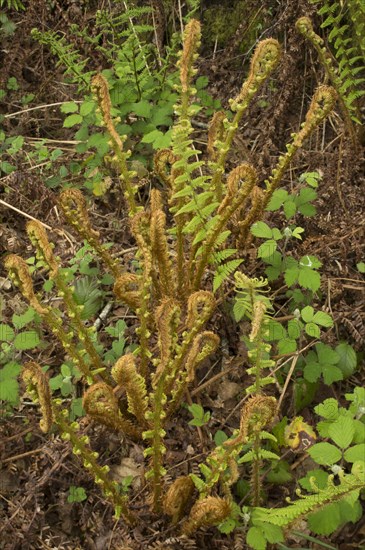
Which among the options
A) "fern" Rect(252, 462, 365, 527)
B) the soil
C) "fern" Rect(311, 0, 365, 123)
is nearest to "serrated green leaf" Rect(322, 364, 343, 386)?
the soil

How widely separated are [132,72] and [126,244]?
94 centimetres

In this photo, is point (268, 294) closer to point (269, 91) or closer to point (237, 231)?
point (237, 231)

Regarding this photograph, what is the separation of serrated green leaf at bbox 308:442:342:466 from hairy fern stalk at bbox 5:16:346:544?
0.64ft

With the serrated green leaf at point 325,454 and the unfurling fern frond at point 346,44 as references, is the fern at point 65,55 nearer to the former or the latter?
the unfurling fern frond at point 346,44

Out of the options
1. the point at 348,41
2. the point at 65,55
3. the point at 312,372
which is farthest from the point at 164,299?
the point at 65,55

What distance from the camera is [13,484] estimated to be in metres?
2.29

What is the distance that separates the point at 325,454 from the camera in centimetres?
193

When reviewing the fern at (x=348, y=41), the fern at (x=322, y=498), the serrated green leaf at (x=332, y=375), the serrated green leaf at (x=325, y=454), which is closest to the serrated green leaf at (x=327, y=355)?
the serrated green leaf at (x=332, y=375)

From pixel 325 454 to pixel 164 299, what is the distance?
0.75 m

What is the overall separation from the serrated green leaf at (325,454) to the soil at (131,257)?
398mm

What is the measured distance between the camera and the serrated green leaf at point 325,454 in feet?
6.28

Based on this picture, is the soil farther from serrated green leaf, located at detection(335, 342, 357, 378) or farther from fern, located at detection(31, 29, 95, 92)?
fern, located at detection(31, 29, 95, 92)

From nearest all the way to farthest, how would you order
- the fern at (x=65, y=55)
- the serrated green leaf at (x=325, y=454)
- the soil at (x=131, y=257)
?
the serrated green leaf at (x=325, y=454), the soil at (x=131, y=257), the fern at (x=65, y=55)

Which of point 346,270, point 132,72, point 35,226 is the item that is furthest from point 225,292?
point 132,72
